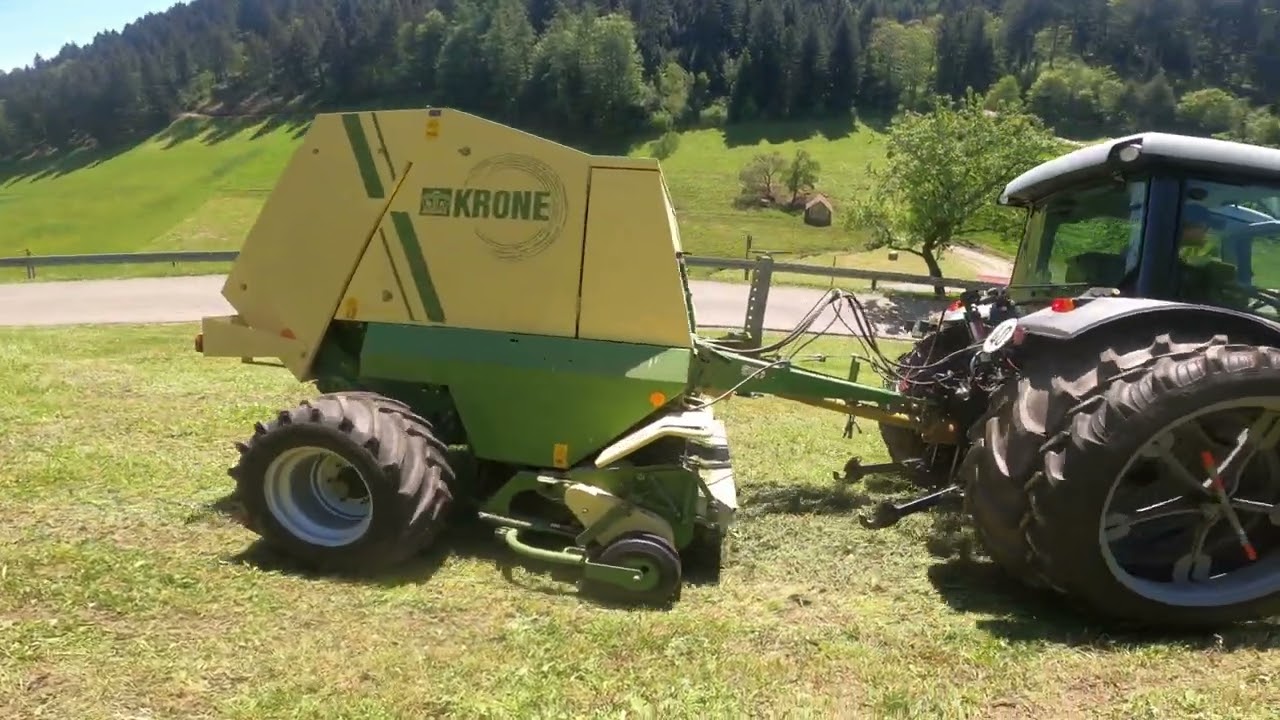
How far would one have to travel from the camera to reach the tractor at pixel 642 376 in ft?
11.9

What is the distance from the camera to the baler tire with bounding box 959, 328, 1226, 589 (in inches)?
142

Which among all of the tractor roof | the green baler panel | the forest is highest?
the forest

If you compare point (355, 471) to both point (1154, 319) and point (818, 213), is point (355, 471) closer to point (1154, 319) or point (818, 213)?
point (1154, 319)

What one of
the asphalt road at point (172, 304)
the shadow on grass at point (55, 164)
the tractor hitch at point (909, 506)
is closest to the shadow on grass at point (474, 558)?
the tractor hitch at point (909, 506)

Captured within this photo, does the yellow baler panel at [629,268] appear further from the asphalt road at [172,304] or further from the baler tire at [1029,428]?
the asphalt road at [172,304]

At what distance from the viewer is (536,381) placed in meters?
4.48

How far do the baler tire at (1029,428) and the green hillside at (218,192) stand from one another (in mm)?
→ 22255

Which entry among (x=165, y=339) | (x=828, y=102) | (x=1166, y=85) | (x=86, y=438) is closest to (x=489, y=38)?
(x=828, y=102)

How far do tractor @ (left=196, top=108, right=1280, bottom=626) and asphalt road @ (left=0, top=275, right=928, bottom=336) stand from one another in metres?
11.3

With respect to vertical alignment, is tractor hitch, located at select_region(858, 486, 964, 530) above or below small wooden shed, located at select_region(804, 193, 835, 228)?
below

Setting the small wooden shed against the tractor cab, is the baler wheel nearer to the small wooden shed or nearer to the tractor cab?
the tractor cab

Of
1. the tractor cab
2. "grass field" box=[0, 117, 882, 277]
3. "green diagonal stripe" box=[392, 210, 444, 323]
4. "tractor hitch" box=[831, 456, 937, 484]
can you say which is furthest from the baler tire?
"grass field" box=[0, 117, 882, 277]

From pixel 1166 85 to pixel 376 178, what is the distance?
3883 inches

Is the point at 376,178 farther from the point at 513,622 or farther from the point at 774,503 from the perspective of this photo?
the point at 774,503
